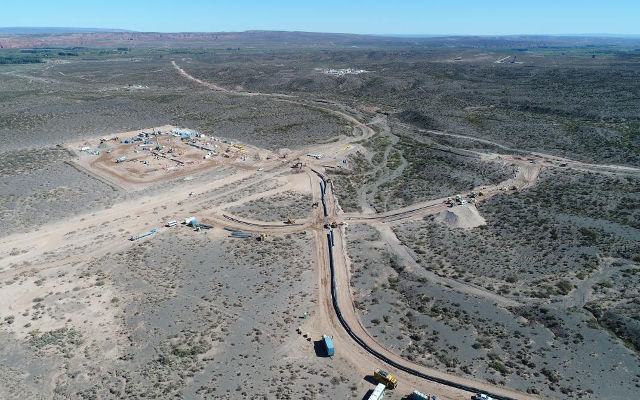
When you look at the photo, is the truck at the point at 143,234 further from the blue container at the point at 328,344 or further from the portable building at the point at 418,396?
the portable building at the point at 418,396

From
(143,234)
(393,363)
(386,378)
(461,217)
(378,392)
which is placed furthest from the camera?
(461,217)

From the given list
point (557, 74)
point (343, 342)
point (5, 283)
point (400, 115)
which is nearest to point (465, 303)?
point (343, 342)

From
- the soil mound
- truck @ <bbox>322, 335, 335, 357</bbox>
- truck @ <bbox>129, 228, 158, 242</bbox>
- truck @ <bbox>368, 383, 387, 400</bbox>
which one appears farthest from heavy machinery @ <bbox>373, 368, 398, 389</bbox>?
truck @ <bbox>129, 228, 158, 242</bbox>

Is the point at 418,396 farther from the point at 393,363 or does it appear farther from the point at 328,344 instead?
the point at 328,344

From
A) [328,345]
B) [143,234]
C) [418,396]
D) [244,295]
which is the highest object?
[143,234]

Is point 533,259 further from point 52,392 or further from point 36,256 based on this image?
point 36,256

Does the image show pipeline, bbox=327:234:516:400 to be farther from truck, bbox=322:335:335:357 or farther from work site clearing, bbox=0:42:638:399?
truck, bbox=322:335:335:357

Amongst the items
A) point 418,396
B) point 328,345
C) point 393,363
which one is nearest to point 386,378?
point 418,396
